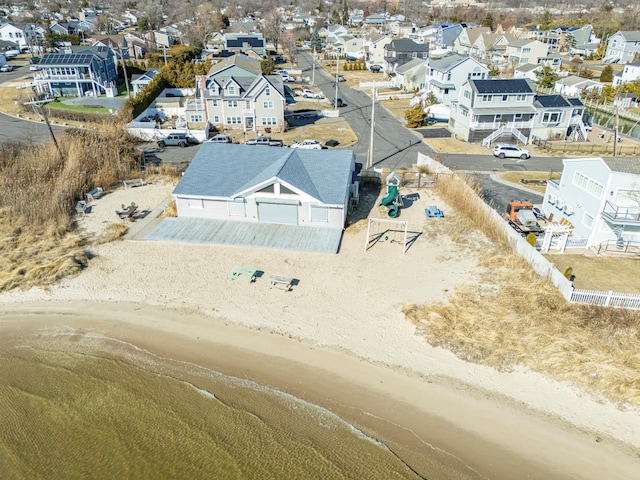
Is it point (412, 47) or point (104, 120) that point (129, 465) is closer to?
point (104, 120)

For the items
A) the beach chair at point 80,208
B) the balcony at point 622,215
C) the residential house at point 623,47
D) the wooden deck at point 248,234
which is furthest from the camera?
the residential house at point 623,47

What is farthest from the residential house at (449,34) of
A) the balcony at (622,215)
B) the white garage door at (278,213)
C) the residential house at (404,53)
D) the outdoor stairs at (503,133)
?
the white garage door at (278,213)

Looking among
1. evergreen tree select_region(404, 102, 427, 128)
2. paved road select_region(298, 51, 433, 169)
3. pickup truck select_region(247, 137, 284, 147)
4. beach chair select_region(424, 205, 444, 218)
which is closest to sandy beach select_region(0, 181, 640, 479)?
beach chair select_region(424, 205, 444, 218)

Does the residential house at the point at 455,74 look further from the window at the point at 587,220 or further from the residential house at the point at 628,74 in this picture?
the window at the point at 587,220

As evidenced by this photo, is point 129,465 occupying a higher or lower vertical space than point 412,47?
lower

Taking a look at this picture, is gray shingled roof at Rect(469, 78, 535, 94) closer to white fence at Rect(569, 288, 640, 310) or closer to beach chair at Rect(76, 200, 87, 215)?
white fence at Rect(569, 288, 640, 310)

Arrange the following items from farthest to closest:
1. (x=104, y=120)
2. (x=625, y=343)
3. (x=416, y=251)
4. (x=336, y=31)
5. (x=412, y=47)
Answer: (x=336, y=31) < (x=412, y=47) < (x=104, y=120) < (x=416, y=251) < (x=625, y=343)

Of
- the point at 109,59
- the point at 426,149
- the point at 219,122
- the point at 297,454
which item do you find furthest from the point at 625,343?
the point at 109,59
